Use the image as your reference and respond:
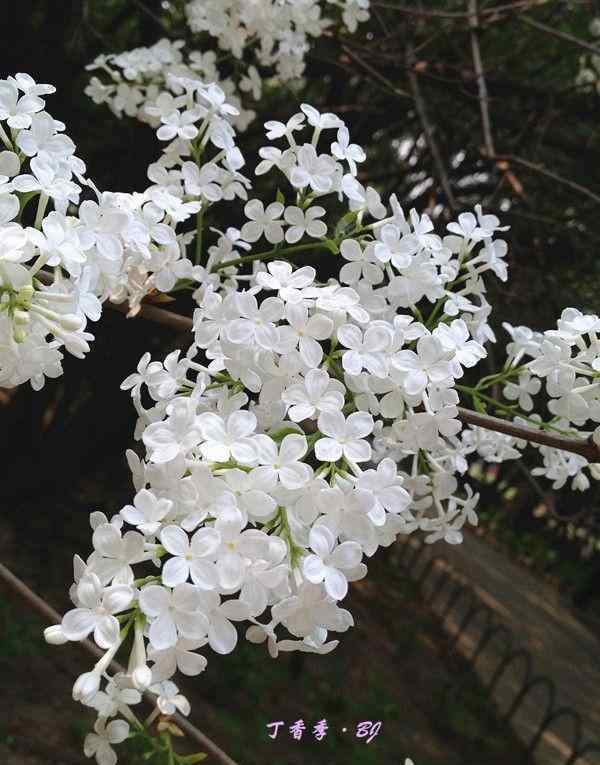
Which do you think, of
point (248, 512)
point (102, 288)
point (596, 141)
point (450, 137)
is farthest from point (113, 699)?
point (596, 141)

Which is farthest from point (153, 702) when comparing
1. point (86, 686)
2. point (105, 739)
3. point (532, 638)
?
point (532, 638)

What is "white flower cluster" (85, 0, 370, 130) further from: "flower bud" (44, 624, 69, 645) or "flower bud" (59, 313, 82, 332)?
"flower bud" (44, 624, 69, 645)


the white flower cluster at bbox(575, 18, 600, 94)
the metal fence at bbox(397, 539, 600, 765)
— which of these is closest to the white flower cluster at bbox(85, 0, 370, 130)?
the white flower cluster at bbox(575, 18, 600, 94)

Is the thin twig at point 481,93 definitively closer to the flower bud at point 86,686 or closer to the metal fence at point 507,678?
the flower bud at point 86,686

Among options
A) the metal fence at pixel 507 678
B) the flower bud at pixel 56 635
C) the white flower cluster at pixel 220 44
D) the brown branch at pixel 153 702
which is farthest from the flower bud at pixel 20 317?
the metal fence at pixel 507 678

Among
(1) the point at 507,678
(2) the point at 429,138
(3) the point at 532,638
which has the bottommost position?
(3) the point at 532,638

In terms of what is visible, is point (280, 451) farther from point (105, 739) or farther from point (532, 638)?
point (532, 638)
